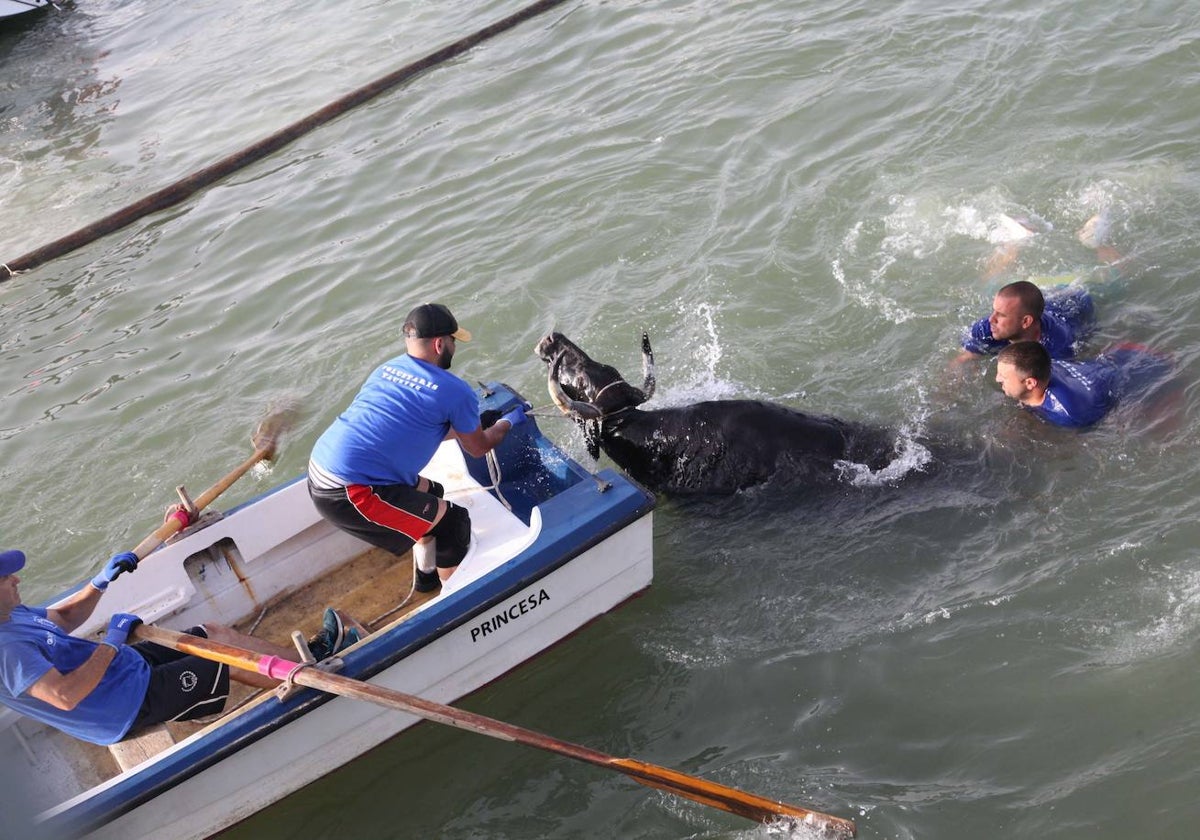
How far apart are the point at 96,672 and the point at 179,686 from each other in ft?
1.59

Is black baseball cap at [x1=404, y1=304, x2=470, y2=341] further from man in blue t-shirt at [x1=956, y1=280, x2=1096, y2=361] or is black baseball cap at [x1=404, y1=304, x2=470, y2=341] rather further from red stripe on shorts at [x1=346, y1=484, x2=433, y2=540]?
man in blue t-shirt at [x1=956, y1=280, x2=1096, y2=361]

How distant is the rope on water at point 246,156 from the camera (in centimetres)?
1246

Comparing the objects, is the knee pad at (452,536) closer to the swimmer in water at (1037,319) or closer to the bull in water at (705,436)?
the bull in water at (705,436)

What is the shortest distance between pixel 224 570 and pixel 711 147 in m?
6.64

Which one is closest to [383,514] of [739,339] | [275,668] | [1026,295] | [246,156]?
[275,668]

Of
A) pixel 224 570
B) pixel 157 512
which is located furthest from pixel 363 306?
pixel 224 570

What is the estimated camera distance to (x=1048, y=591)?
18.1 feet

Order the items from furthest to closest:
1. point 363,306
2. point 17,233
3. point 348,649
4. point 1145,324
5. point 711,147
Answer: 1. point 17,233
2. point 711,147
3. point 363,306
4. point 1145,324
5. point 348,649

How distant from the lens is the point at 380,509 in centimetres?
558

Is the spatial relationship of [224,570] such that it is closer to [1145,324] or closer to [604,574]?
[604,574]

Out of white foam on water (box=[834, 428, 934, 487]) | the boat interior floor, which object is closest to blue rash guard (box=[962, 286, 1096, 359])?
white foam on water (box=[834, 428, 934, 487])

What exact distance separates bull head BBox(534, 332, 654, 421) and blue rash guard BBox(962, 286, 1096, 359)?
8.04 ft

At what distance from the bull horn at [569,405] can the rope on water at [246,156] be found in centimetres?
865

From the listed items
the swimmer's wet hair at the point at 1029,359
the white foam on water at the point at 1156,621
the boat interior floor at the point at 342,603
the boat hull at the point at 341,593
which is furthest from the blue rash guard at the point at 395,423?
the white foam on water at the point at 1156,621
